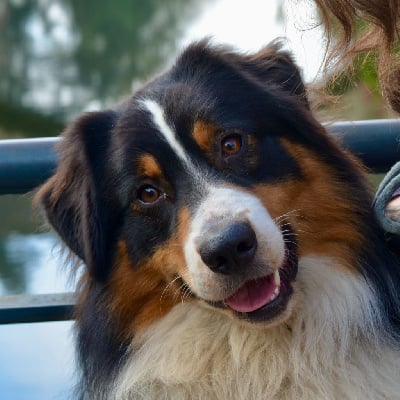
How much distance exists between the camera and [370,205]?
8.24 ft

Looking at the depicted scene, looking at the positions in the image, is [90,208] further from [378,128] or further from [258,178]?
[378,128]

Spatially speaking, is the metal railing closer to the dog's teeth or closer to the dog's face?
the dog's face

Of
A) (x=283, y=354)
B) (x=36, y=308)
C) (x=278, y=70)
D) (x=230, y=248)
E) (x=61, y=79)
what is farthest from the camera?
(x=61, y=79)

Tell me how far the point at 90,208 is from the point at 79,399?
59 cm

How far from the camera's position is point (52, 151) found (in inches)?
105

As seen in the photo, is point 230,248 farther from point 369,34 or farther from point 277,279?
point 369,34

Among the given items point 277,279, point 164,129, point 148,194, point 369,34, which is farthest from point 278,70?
point 277,279

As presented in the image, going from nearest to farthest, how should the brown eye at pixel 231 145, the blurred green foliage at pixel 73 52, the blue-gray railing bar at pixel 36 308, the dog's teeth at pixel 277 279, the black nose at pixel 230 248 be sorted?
1. the black nose at pixel 230 248
2. the dog's teeth at pixel 277 279
3. the brown eye at pixel 231 145
4. the blue-gray railing bar at pixel 36 308
5. the blurred green foliage at pixel 73 52

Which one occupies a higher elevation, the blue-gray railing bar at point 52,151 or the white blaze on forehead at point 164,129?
the white blaze on forehead at point 164,129

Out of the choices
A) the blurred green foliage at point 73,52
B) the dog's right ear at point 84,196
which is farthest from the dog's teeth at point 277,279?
the blurred green foliage at point 73,52

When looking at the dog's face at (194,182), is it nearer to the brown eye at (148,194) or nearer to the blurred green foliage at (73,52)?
the brown eye at (148,194)

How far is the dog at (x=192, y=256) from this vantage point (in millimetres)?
2367

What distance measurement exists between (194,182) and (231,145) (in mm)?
155

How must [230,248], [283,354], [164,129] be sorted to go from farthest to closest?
1. [164,129]
2. [283,354]
3. [230,248]
